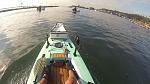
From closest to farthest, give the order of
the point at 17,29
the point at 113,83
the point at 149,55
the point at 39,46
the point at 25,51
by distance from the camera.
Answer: the point at 113,83
the point at 25,51
the point at 39,46
the point at 149,55
the point at 17,29

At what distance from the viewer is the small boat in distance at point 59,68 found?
17.0 m

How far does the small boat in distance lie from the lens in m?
17.0

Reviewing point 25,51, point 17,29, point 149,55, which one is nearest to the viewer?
point 25,51

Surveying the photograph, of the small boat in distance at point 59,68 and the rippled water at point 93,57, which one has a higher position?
the small boat in distance at point 59,68

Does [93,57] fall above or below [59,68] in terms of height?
below

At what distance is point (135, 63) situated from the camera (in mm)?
28469

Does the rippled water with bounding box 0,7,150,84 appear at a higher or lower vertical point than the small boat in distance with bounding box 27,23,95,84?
lower

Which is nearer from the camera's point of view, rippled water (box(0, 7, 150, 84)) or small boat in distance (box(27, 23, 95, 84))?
small boat in distance (box(27, 23, 95, 84))

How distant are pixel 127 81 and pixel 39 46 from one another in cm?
1572

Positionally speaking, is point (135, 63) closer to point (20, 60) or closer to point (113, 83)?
point (113, 83)

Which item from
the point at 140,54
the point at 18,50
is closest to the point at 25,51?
the point at 18,50

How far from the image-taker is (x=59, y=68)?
19297mm

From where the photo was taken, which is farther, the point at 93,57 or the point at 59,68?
the point at 93,57

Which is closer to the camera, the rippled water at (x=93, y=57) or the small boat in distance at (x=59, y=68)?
the small boat in distance at (x=59, y=68)
